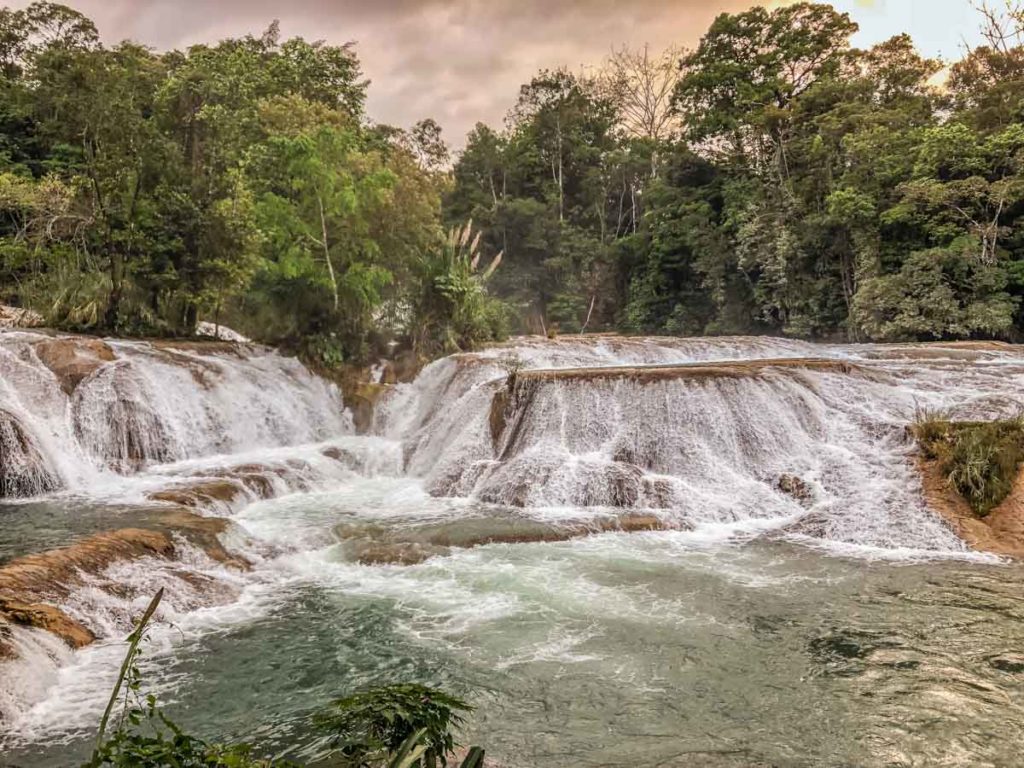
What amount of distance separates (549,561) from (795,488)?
3705mm

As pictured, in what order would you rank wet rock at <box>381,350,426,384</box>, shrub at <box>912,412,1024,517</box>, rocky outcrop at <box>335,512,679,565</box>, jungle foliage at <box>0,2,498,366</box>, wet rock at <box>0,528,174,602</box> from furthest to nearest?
wet rock at <box>381,350,426,384</box>
jungle foliage at <box>0,2,498,366</box>
shrub at <box>912,412,1024,517</box>
rocky outcrop at <box>335,512,679,565</box>
wet rock at <box>0,528,174,602</box>

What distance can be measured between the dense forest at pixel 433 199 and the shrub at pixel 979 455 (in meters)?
10.7

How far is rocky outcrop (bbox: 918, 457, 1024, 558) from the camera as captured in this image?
648cm

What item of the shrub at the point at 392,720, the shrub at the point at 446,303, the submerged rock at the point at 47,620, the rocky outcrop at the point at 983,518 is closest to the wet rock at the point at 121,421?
the submerged rock at the point at 47,620

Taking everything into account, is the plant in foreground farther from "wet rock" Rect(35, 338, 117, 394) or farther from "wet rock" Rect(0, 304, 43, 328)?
"wet rock" Rect(0, 304, 43, 328)

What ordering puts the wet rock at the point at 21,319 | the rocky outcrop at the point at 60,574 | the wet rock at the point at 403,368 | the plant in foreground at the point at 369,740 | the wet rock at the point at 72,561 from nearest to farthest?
the plant in foreground at the point at 369,740 < the rocky outcrop at the point at 60,574 < the wet rock at the point at 72,561 < the wet rock at the point at 21,319 < the wet rock at the point at 403,368

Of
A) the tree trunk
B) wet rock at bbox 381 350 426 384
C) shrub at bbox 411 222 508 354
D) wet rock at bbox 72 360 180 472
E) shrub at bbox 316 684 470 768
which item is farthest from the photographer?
shrub at bbox 411 222 508 354

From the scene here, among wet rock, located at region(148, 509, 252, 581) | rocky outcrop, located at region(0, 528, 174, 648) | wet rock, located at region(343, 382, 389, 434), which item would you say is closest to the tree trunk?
wet rock, located at region(343, 382, 389, 434)

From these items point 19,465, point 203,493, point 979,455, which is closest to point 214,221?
point 19,465

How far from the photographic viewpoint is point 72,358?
9.79 meters

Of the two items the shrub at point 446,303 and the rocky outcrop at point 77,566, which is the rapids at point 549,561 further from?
the shrub at point 446,303

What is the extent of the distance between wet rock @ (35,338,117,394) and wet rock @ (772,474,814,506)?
10192 millimetres

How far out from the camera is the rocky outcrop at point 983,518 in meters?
6.48

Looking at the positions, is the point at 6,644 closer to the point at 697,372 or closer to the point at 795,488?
the point at 795,488
